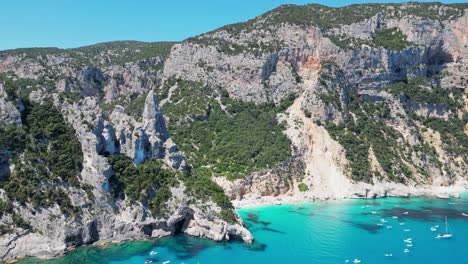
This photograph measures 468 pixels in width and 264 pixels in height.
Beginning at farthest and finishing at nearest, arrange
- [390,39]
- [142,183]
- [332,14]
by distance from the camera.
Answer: [332,14] < [390,39] < [142,183]

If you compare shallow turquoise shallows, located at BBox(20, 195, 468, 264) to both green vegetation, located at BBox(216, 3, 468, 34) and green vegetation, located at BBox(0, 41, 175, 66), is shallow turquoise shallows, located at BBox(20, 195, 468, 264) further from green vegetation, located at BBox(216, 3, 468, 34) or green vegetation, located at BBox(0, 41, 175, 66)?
green vegetation, located at BBox(0, 41, 175, 66)

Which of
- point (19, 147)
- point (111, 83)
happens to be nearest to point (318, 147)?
point (19, 147)

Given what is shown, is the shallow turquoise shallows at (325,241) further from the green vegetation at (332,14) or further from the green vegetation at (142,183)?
the green vegetation at (332,14)

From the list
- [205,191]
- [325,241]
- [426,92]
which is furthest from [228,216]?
[426,92]

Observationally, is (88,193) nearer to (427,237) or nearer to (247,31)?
(427,237)

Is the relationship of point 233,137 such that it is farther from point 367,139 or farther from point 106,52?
point 106,52

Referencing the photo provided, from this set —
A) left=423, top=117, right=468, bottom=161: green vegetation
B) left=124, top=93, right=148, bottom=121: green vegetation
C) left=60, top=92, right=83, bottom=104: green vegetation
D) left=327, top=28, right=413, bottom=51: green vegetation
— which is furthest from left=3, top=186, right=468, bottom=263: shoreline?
left=327, top=28, right=413, bottom=51: green vegetation
